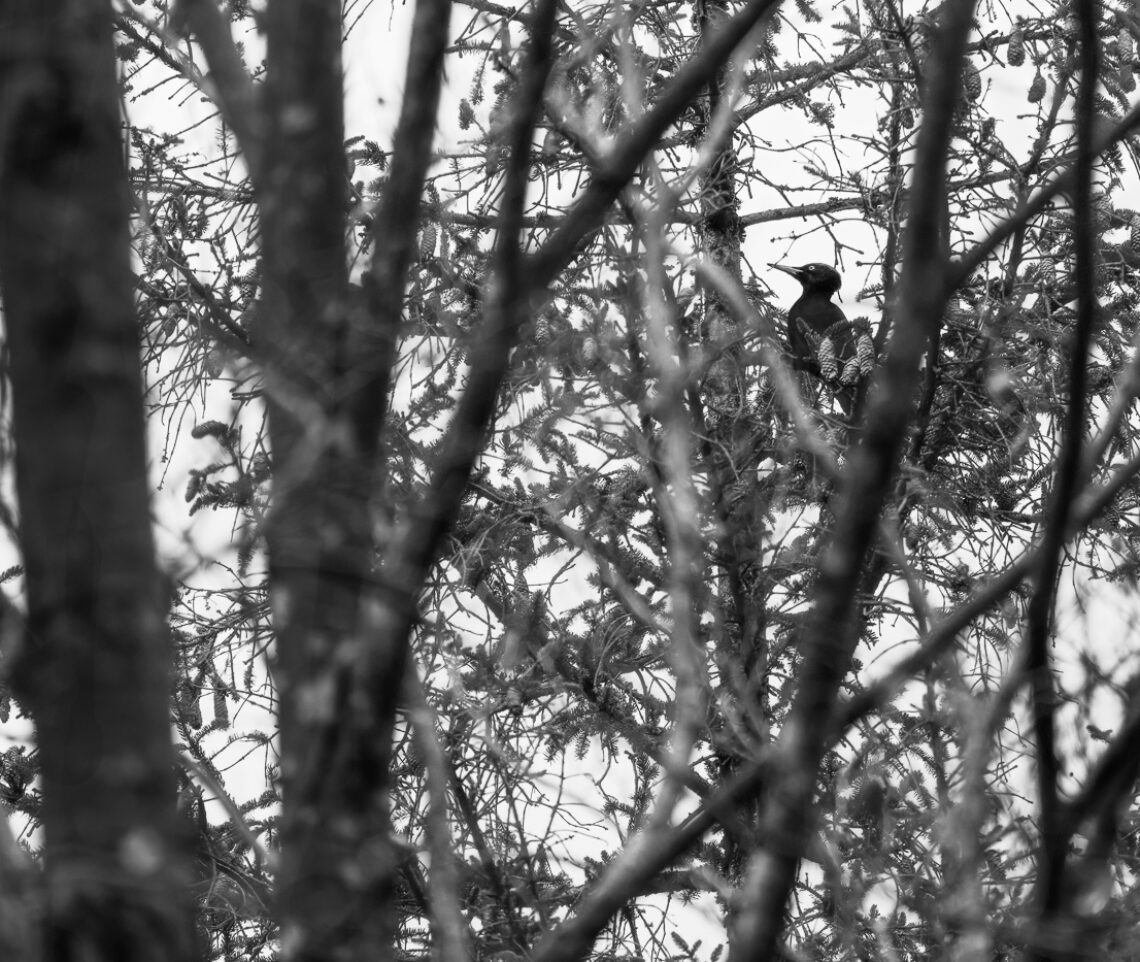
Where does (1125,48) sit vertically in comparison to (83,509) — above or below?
above

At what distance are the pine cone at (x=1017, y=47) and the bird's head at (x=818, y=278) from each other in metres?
2.69

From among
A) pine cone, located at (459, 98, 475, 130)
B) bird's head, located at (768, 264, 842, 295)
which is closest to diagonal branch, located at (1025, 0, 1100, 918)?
pine cone, located at (459, 98, 475, 130)

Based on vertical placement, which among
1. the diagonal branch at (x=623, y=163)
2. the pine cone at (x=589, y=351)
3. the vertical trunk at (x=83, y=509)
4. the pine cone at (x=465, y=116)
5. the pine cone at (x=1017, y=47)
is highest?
the pine cone at (x=1017, y=47)

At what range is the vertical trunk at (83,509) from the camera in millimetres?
1423

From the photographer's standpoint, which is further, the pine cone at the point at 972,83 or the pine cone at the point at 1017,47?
the pine cone at the point at 1017,47

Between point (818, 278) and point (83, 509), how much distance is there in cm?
782

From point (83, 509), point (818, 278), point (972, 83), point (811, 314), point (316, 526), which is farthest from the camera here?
point (818, 278)

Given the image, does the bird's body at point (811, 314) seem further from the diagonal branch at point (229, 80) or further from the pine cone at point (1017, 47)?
the diagonal branch at point (229, 80)

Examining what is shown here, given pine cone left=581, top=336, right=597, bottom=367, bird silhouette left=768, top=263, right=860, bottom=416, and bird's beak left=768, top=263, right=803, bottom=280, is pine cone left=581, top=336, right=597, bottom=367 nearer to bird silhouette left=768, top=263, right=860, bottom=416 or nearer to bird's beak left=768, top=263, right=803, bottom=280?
bird silhouette left=768, top=263, right=860, bottom=416

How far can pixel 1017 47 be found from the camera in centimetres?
606

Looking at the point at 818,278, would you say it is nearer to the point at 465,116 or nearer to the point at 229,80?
the point at 465,116

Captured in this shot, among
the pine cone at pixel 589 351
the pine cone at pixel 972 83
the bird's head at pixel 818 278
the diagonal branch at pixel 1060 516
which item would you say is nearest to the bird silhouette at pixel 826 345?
the bird's head at pixel 818 278

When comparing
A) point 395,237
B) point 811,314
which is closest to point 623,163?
point 395,237

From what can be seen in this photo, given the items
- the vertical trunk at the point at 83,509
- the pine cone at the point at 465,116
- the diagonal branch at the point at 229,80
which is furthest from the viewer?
the pine cone at the point at 465,116
